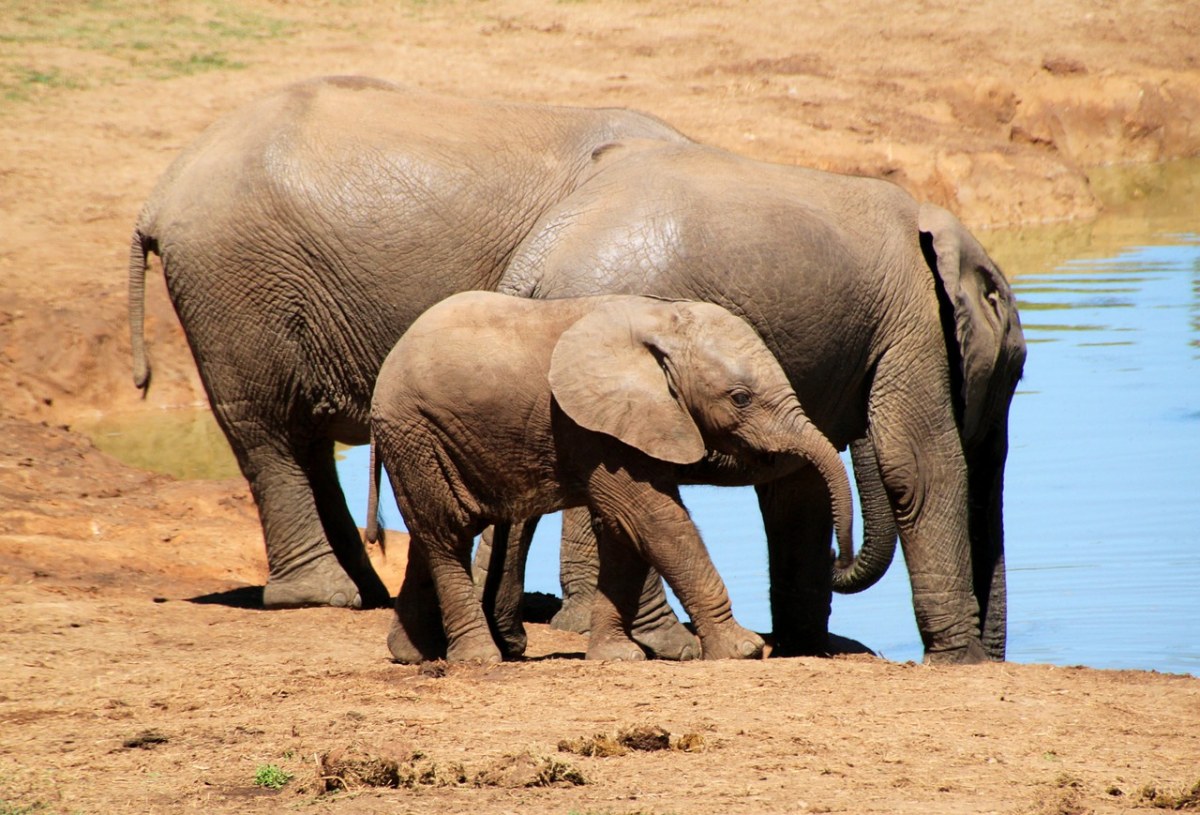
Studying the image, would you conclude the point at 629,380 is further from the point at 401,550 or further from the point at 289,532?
the point at 401,550

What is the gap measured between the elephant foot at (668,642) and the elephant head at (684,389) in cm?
88

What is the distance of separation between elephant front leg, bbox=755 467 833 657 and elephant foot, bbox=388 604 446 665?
5.86 ft

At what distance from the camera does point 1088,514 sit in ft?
35.4

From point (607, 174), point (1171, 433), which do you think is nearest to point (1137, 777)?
point (607, 174)

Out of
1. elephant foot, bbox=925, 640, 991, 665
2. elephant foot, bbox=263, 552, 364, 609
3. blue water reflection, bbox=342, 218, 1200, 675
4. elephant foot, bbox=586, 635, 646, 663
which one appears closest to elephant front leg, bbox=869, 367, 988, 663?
elephant foot, bbox=925, 640, 991, 665

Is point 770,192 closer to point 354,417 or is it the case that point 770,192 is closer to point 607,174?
point 607,174

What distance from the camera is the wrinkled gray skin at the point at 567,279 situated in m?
7.19

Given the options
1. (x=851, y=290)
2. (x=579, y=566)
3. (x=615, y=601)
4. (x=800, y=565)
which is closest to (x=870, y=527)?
(x=800, y=565)

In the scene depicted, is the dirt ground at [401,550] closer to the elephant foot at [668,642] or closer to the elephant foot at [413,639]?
the elephant foot at [413,639]

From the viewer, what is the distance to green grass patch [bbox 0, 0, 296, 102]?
1906cm

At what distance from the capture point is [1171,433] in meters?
12.5

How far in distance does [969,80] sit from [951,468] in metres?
16.8

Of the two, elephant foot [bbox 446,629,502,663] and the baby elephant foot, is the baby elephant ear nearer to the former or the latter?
the baby elephant foot

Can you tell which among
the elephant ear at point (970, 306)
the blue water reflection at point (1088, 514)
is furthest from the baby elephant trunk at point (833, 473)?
the blue water reflection at point (1088, 514)
